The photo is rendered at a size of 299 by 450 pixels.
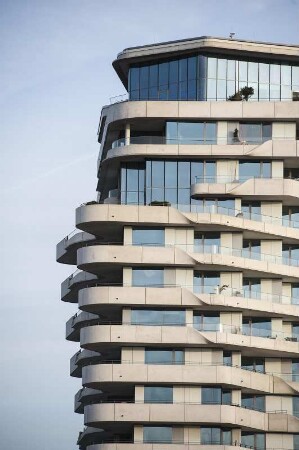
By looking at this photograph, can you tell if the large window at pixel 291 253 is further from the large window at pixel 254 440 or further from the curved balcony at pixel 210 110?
the large window at pixel 254 440

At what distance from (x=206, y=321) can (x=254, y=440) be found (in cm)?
1099

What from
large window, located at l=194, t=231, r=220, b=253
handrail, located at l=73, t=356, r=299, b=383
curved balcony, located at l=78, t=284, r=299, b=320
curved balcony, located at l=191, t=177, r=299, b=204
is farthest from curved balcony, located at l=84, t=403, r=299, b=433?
curved balcony, located at l=191, t=177, r=299, b=204

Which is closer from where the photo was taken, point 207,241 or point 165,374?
point 165,374

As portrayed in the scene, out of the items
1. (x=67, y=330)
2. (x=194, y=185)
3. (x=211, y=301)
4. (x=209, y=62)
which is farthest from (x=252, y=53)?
(x=67, y=330)

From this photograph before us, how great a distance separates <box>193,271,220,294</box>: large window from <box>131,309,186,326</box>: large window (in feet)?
9.56

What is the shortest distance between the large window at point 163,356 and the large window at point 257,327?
6.96 m

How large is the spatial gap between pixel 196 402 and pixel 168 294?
9266 millimetres

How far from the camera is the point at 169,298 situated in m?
147

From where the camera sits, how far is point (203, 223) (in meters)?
148

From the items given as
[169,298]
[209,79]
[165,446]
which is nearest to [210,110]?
[209,79]

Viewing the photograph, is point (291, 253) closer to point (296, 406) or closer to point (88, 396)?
point (296, 406)

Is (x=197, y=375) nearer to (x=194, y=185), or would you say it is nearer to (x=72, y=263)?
(x=194, y=185)

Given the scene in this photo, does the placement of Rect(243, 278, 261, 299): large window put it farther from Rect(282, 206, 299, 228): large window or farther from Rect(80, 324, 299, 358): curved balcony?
Rect(282, 206, 299, 228): large window

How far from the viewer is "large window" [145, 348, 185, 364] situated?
5778 inches
